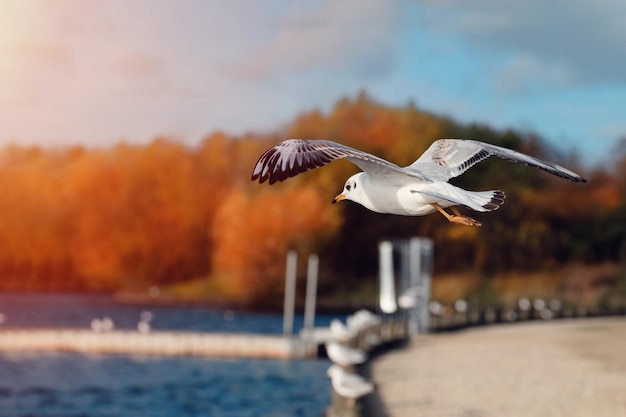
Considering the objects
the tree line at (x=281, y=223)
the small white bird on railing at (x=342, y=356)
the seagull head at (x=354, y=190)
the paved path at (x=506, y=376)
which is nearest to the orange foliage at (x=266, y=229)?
the tree line at (x=281, y=223)

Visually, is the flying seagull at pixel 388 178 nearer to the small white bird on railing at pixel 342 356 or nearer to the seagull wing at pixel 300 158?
the seagull wing at pixel 300 158

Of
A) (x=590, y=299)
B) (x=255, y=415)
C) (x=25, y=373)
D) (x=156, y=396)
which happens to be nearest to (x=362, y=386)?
(x=255, y=415)

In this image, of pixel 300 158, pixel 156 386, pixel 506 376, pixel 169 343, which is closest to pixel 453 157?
pixel 300 158

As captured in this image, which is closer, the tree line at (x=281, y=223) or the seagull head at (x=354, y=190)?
the seagull head at (x=354, y=190)

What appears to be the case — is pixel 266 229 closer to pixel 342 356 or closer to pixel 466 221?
pixel 342 356

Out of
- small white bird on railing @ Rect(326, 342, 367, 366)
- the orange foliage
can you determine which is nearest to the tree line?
the orange foliage

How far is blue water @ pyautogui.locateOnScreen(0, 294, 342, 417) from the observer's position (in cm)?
1948

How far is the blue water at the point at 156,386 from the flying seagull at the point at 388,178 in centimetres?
1403

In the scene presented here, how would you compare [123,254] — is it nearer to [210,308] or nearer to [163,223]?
[163,223]

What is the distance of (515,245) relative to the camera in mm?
40438

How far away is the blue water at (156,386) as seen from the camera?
19.5m

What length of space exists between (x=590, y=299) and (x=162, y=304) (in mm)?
24946

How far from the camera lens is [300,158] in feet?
11.7

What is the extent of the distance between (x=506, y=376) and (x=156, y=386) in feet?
33.4
